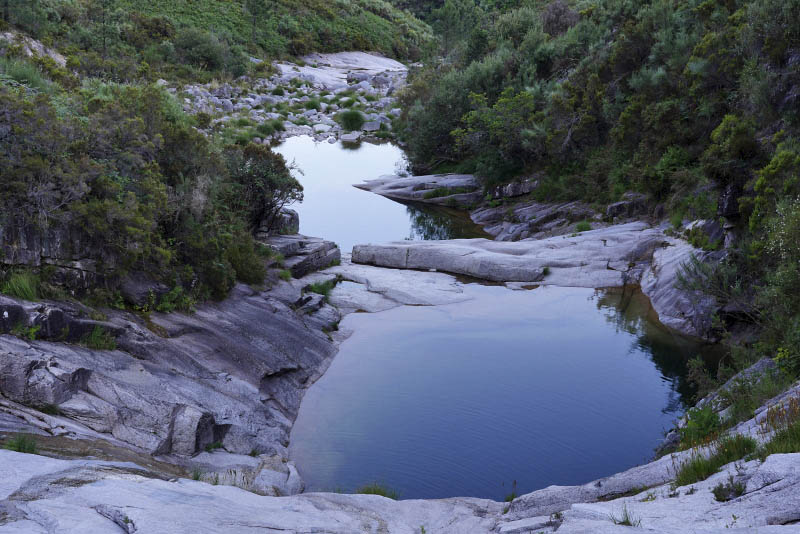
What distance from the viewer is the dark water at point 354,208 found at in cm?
3081

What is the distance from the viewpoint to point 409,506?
29.6 ft

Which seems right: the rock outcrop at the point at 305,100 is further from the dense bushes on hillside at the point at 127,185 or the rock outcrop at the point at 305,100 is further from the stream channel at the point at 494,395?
the stream channel at the point at 494,395

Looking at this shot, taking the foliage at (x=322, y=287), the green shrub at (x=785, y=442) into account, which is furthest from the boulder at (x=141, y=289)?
the green shrub at (x=785, y=442)

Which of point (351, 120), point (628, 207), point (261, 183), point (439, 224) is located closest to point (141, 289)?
point (261, 183)

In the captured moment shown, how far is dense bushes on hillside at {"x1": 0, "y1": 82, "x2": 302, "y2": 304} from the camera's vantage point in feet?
38.8

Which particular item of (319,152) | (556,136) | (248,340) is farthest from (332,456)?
(319,152)

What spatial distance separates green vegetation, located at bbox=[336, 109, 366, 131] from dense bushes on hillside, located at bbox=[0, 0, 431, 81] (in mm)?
10599

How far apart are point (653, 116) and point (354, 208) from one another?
14755 millimetres

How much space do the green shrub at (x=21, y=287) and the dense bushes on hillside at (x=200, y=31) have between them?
47.0 ft

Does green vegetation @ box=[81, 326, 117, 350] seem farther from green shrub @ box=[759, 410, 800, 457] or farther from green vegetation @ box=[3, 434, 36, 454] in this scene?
green shrub @ box=[759, 410, 800, 457]

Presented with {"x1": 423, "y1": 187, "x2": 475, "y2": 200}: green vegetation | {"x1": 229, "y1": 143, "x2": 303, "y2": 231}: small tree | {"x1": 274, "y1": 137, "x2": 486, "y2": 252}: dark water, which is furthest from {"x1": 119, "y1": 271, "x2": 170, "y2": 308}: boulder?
{"x1": 423, "y1": 187, "x2": 475, "y2": 200}: green vegetation

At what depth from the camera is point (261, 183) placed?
2038 centimetres

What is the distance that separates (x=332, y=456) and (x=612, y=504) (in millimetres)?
6658

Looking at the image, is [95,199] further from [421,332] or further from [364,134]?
[364,134]
